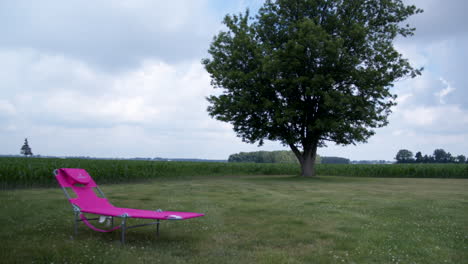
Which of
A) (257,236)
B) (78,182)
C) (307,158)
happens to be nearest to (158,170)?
(307,158)

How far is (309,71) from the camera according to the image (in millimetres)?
25891

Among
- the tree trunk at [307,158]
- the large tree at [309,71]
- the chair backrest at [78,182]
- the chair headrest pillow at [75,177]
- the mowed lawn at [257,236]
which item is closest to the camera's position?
the mowed lawn at [257,236]

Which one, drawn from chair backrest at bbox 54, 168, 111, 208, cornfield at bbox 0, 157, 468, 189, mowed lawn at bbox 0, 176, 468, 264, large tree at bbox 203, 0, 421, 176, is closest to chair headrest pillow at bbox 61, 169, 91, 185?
chair backrest at bbox 54, 168, 111, 208

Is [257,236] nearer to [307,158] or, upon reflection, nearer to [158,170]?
[158,170]

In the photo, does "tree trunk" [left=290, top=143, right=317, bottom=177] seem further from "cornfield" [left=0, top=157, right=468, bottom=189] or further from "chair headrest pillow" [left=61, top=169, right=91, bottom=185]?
"chair headrest pillow" [left=61, top=169, right=91, bottom=185]

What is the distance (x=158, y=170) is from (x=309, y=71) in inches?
515

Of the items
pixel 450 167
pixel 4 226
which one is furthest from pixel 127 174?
pixel 450 167

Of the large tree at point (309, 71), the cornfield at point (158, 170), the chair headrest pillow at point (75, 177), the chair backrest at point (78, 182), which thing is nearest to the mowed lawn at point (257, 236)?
the chair backrest at point (78, 182)

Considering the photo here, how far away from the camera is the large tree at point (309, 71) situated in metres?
24.6

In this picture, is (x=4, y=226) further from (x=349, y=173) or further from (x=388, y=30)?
(x=349, y=173)

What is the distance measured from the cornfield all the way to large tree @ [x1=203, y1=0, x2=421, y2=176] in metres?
6.26

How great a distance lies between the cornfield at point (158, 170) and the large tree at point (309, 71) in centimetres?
626

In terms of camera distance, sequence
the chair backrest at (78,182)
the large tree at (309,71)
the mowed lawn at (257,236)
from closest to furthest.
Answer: the mowed lawn at (257,236)
the chair backrest at (78,182)
the large tree at (309,71)

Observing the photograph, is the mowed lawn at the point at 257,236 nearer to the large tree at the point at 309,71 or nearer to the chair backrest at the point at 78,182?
the chair backrest at the point at 78,182
